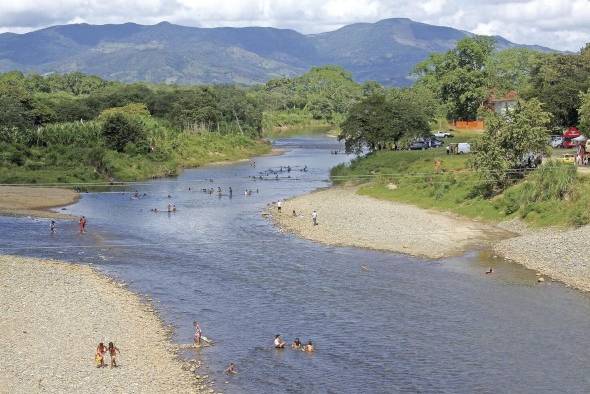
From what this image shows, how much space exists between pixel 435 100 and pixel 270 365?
11311 cm

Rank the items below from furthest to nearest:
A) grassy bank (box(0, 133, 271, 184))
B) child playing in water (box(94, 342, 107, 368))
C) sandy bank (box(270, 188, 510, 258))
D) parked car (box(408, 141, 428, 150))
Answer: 1. parked car (box(408, 141, 428, 150))
2. grassy bank (box(0, 133, 271, 184))
3. sandy bank (box(270, 188, 510, 258))
4. child playing in water (box(94, 342, 107, 368))

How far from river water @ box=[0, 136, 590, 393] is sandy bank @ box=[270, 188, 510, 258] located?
2.50 meters

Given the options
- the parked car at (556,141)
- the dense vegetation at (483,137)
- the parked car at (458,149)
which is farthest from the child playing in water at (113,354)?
the parked car at (556,141)

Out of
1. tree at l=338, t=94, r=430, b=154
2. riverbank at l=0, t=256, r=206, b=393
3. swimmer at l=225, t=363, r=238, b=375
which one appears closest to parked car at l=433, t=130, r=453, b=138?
tree at l=338, t=94, r=430, b=154

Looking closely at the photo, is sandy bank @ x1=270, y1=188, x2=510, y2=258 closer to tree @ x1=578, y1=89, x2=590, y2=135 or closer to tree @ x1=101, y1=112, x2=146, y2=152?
tree @ x1=578, y1=89, x2=590, y2=135

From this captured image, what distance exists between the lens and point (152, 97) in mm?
194250

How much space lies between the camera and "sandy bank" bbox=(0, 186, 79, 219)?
85.2m

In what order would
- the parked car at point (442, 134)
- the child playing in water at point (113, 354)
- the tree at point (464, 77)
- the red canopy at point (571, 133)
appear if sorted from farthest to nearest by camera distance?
the tree at point (464, 77) → the parked car at point (442, 134) → the red canopy at point (571, 133) → the child playing in water at point (113, 354)

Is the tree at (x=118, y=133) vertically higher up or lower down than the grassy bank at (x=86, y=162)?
higher up

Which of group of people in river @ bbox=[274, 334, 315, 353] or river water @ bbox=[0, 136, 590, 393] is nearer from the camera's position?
river water @ bbox=[0, 136, 590, 393]

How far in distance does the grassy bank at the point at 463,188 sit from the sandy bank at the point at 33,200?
37.5m

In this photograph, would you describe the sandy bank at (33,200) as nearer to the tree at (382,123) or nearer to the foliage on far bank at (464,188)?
the foliage on far bank at (464,188)

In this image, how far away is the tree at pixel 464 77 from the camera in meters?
141

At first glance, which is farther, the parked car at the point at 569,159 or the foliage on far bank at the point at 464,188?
the parked car at the point at 569,159
